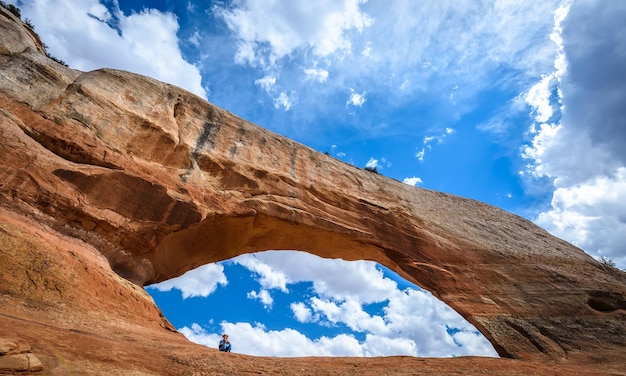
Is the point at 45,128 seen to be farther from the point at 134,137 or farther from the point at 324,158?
the point at 324,158

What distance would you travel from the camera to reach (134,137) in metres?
13.9

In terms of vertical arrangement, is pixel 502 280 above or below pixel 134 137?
below

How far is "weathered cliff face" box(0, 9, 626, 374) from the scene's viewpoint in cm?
1080

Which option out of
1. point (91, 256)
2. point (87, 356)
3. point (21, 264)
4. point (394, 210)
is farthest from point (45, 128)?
point (394, 210)

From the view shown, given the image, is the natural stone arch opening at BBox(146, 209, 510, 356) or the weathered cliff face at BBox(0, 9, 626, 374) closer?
the weathered cliff face at BBox(0, 9, 626, 374)

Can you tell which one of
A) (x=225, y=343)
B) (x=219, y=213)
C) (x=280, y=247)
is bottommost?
(x=225, y=343)

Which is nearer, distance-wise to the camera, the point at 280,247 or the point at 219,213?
the point at 219,213

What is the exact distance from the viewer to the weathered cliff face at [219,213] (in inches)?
425

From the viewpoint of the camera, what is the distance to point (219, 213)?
14180 millimetres

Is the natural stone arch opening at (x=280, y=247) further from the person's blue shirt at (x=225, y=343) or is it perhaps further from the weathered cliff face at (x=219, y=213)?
the person's blue shirt at (x=225, y=343)

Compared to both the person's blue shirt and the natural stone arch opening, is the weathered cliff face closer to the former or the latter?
the natural stone arch opening

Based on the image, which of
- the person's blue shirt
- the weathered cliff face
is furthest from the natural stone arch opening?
the person's blue shirt

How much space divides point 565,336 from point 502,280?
3261mm

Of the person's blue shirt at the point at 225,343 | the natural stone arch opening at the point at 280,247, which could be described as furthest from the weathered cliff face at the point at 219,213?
the person's blue shirt at the point at 225,343
